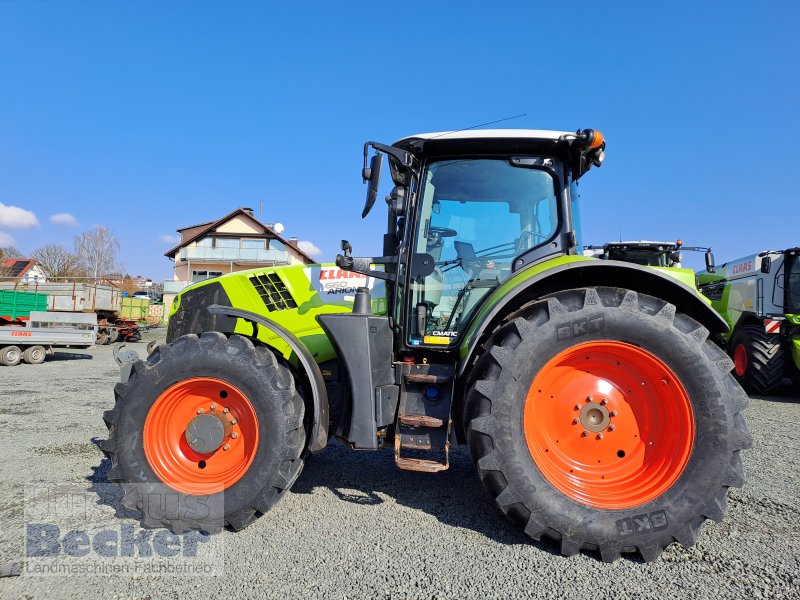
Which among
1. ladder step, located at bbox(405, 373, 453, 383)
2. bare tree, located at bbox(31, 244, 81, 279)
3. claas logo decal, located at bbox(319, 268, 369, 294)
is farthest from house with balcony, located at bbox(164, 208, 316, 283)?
ladder step, located at bbox(405, 373, 453, 383)

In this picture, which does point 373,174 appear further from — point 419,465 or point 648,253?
point 648,253

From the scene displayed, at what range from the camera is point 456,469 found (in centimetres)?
376

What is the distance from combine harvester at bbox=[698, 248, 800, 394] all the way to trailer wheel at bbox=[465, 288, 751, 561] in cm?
680

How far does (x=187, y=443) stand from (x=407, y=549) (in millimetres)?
1458

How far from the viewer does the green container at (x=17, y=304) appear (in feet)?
42.9

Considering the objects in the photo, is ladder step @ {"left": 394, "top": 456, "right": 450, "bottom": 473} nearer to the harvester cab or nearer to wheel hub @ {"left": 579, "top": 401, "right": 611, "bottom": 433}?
wheel hub @ {"left": 579, "top": 401, "right": 611, "bottom": 433}

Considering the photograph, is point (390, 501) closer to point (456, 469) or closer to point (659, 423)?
point (456, 469)

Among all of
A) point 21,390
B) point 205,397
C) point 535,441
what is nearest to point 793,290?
point 535,441

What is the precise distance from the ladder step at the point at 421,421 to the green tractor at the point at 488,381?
0.02 meters

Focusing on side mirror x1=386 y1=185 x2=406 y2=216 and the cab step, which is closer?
the cab step

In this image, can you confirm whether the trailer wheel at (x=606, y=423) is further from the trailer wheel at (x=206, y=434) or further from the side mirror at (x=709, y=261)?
the side mirror at (x=709, y=261)

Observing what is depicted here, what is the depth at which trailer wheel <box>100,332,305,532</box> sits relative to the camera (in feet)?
8.71

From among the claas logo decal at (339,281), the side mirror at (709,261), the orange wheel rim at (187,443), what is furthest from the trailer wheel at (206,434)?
the side mirror at (709,261)

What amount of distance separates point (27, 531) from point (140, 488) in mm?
597
